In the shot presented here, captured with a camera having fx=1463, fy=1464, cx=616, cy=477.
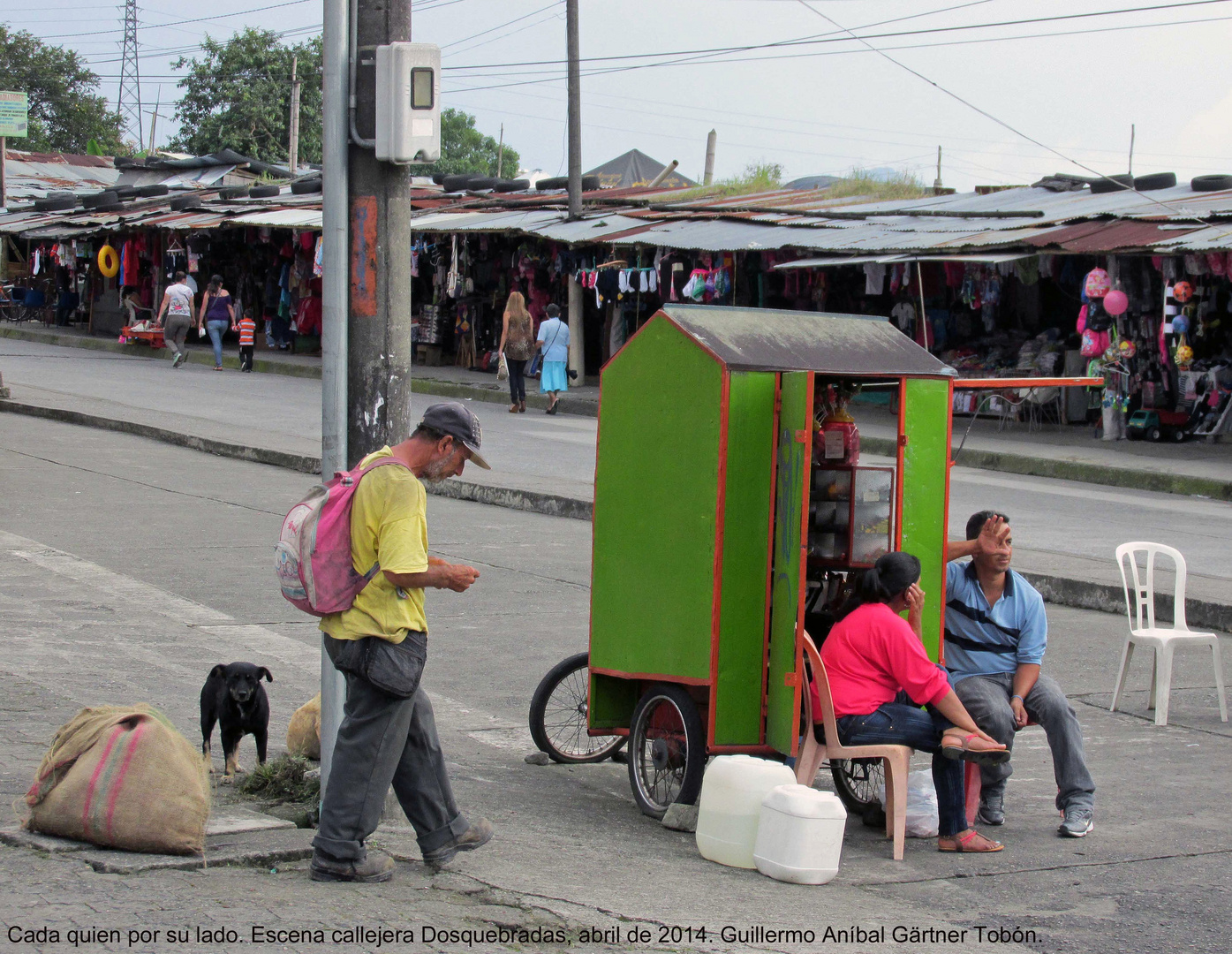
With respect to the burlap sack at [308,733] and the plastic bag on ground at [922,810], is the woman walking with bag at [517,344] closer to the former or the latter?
the burlap sack at [308,733]

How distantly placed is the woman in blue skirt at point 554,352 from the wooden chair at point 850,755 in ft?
57.4

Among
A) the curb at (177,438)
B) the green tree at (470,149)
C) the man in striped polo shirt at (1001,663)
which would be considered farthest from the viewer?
the green tree at (470,149)

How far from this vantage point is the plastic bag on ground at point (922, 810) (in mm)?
6031

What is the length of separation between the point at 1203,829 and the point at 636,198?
23807mm

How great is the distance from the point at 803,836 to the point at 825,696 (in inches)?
29.6

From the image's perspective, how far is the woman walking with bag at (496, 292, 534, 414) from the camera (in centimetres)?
2284

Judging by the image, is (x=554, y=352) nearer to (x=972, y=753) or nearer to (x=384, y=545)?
(x=972, y=753)

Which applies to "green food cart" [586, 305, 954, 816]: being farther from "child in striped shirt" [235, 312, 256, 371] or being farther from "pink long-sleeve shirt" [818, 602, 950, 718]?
"child in striped shirt" [235, 312, 256, 371]

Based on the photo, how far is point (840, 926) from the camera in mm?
4766

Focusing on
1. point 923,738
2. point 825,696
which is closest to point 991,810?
point 923,738

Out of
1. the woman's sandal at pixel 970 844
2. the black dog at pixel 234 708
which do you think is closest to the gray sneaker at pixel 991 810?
the woman's sandal at pixel 970 844

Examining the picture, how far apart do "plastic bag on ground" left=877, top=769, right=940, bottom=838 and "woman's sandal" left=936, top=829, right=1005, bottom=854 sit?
0.14 meters

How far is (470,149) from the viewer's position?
104000 millimetres

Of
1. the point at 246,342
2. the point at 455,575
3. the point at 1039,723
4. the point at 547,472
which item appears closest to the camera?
the point at 455,575
